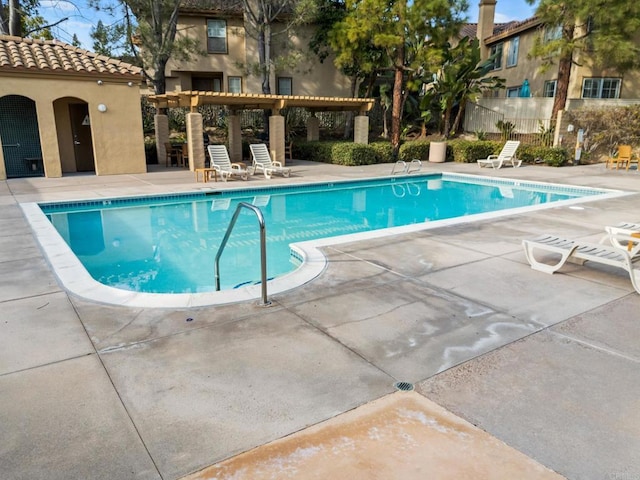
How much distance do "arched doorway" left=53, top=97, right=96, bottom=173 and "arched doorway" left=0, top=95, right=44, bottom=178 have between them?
902 millimetres

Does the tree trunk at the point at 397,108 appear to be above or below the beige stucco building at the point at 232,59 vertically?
below

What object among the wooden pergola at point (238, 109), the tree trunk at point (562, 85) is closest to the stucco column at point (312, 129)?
the wooden pergola at point (238, 109)

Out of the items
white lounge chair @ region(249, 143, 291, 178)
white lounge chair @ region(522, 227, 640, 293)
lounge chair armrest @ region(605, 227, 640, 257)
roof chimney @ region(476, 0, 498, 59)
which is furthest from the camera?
roof chimney @ region(476, 0, 498, 59)

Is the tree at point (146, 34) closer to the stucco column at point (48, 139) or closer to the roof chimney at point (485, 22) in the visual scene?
the stucco column at point (48, 139)

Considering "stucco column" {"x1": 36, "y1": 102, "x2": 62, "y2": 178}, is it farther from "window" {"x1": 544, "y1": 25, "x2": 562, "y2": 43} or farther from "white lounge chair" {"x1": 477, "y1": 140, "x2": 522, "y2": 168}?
"window" {"x1": 544, "y1": 25, "x2": 562, "y2": 43}

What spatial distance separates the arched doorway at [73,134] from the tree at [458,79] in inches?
618

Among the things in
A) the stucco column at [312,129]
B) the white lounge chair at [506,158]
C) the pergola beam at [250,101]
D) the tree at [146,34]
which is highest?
the tree at [146,34]

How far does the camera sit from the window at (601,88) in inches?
918

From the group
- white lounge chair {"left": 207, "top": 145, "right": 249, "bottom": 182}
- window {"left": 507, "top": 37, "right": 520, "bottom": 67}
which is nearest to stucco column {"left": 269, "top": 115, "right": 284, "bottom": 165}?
white lounge chair {"left": 207, "top": 145, "right": 249, "bottom": 182}

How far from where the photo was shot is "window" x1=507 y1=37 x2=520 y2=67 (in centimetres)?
2753

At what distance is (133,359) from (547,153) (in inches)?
825

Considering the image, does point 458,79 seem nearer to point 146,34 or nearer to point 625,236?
point 146,34

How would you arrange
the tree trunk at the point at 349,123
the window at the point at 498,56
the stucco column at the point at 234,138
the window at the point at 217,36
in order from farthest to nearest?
the window at the point at 498,56 → the tree trunk at the point at 349,123 → the window at the point at 217,36 → the stucco column at the point at 234,138

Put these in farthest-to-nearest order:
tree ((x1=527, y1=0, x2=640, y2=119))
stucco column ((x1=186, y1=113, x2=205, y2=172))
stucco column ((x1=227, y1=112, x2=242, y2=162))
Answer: stucco column ((x1=227, y1=112, x2=242, y2=162)), tree ((x1=527, y1=0, x2=640, y2=119)), stucco column ((x1=186, y1=113, x2=205, y2=172))
